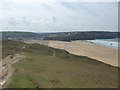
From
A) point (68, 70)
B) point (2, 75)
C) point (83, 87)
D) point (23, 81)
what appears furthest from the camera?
point (68, 70)

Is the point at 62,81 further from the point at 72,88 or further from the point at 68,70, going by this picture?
the point at 68,70

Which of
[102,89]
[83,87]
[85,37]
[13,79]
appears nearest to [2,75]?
[13,79]

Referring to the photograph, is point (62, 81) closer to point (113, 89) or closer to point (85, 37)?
point (113, 89)

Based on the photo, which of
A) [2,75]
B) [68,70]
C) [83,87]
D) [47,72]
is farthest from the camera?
[68,70]

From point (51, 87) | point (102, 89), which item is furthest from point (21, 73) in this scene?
point (102, 89)

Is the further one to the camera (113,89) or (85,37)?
(85,37)

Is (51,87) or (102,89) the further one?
(102,89)

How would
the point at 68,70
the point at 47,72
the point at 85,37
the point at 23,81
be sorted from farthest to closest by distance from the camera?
1. the point at 85,37
2. the point at 68,70
3. the point at 47,72
4. the point at 23,81

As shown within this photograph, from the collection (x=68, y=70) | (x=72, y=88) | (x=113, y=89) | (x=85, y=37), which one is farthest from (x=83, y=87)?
(x=85, y=37)

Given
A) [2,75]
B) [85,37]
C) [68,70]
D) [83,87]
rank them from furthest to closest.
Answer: [85,37]
[68,70]
[2,75]
[83,87]
